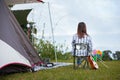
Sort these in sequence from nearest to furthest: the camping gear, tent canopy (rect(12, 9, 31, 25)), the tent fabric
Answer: the tent fabric
the camping gear
tent canopy (rect(12, 9, 31, 25))

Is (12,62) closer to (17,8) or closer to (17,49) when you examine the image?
(17,49)

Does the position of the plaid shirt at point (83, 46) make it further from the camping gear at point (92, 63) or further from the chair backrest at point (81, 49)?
the camping gear at point (92, 63)

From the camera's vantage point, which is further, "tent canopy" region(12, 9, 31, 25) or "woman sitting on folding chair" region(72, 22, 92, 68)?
"tent canopy" region(12, 9, 31, 25)

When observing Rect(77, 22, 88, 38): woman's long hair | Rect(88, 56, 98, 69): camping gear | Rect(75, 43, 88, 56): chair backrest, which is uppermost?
Rect(77, 22, 88, 38): woman's long hair

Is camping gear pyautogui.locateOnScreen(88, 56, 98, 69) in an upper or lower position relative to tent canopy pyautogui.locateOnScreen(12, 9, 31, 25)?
lower

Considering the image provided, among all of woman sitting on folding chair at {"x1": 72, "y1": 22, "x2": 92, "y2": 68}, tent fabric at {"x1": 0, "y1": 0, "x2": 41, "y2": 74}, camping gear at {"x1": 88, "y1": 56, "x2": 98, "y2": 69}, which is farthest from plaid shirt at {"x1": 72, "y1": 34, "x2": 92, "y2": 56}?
tent fabric at {"x1": 0, "y1": 0, "x2": 41, "y2": 74}

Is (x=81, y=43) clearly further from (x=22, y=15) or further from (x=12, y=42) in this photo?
(x=22, y=15)

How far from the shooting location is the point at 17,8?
31.1 feet

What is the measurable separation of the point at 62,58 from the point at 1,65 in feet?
21.1

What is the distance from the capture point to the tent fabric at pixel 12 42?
240 inches

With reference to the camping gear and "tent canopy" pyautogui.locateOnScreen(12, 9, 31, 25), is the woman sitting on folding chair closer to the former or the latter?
the camping gear

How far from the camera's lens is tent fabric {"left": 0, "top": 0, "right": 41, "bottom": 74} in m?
6.08

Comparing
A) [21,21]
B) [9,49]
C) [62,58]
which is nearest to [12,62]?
[9,49]

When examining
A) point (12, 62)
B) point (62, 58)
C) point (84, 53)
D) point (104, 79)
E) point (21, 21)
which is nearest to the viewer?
point (104, 79)
